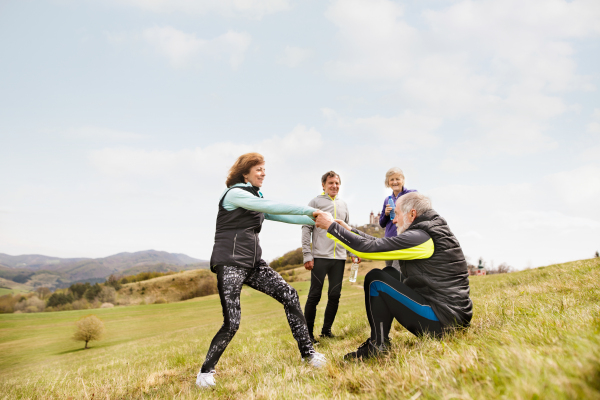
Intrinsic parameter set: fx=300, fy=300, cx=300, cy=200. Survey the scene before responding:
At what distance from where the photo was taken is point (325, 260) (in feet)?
17.7

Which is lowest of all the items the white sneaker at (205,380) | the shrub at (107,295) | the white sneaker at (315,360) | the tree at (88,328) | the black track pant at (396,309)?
the shrub at (107,295)

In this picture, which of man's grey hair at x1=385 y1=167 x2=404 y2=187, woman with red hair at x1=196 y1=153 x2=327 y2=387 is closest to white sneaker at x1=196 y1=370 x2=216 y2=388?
woman with red hair at x1=196 y1=153 x2=327 y2=387

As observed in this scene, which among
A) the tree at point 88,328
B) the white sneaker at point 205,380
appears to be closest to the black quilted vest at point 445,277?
the white sneaker at point 205,380

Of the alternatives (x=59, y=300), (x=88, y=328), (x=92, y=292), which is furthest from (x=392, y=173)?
(x=59, y=300)

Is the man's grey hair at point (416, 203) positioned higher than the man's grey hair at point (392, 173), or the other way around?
the man's grey hair at point (392, 173)

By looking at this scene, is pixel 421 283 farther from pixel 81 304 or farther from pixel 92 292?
pixel 92 292

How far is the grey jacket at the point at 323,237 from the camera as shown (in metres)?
5.41

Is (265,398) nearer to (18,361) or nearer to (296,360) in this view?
(296,360)

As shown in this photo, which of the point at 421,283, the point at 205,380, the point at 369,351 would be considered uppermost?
the point at 421,283

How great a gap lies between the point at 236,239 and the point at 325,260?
2230 mm

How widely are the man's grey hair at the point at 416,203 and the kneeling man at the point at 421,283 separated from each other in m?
0.04

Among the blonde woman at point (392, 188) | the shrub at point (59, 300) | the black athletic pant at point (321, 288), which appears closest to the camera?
the black athletic pant at point (321, 288)

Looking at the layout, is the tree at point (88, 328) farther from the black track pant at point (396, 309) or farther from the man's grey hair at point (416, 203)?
the man's grey hair at point (416, 203)

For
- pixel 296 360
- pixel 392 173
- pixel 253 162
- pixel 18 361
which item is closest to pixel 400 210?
pixel 253 162
